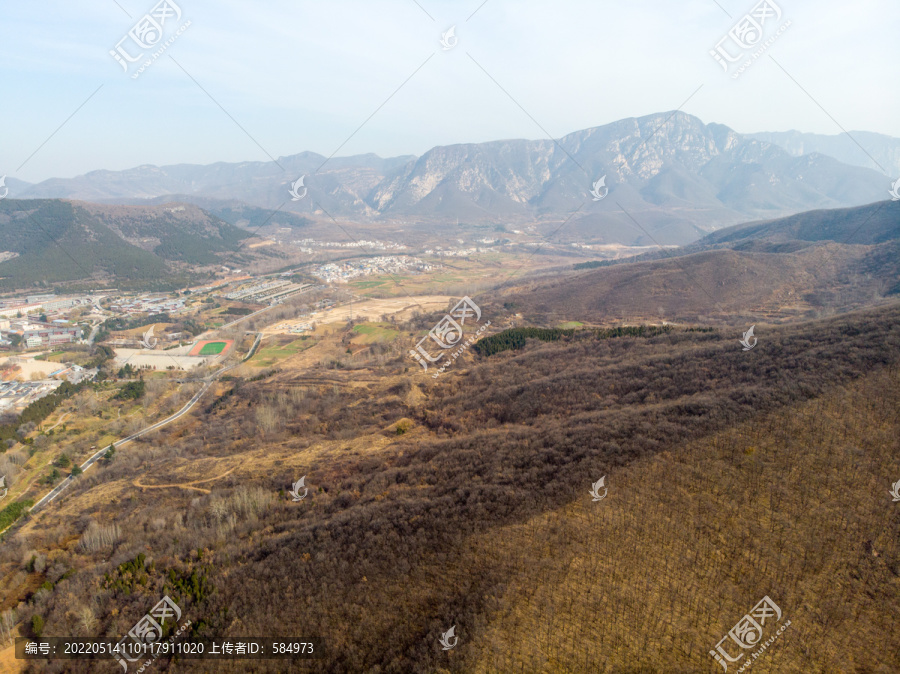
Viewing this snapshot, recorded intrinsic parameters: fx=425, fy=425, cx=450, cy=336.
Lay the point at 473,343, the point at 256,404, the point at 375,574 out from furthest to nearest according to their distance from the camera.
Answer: the point at 473,343 < the point at 256,404 < the point at 375,574

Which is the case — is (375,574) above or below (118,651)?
below

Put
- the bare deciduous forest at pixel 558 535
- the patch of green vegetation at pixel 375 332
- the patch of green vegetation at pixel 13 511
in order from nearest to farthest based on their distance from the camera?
the bare deciduous forest at pixel 558 535, the patch of green vegetation at pixel 13 511, the patch of green vegetation at pixel 375 332

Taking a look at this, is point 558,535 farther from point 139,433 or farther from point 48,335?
point 48,335

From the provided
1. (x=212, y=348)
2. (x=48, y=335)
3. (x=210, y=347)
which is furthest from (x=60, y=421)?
(x=48, y=335)

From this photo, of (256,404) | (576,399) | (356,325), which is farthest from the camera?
(356,325)

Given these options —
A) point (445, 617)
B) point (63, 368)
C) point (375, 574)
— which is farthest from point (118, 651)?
point (63, 368)

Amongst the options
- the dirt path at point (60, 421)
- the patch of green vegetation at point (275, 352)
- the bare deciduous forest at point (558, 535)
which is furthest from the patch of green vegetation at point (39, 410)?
the patch of green vegetation at point (275, 352)

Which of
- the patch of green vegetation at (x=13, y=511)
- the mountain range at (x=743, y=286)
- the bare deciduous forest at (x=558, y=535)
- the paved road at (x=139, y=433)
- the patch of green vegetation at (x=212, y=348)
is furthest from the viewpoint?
the patch of green vegetation at (x=212, y=348)

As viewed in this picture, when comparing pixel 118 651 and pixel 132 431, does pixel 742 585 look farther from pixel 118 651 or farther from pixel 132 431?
pixel 132 431

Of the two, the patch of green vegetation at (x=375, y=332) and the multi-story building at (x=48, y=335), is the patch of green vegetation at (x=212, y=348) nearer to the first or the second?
the patch of green vegetation at (x=375, y=332)
